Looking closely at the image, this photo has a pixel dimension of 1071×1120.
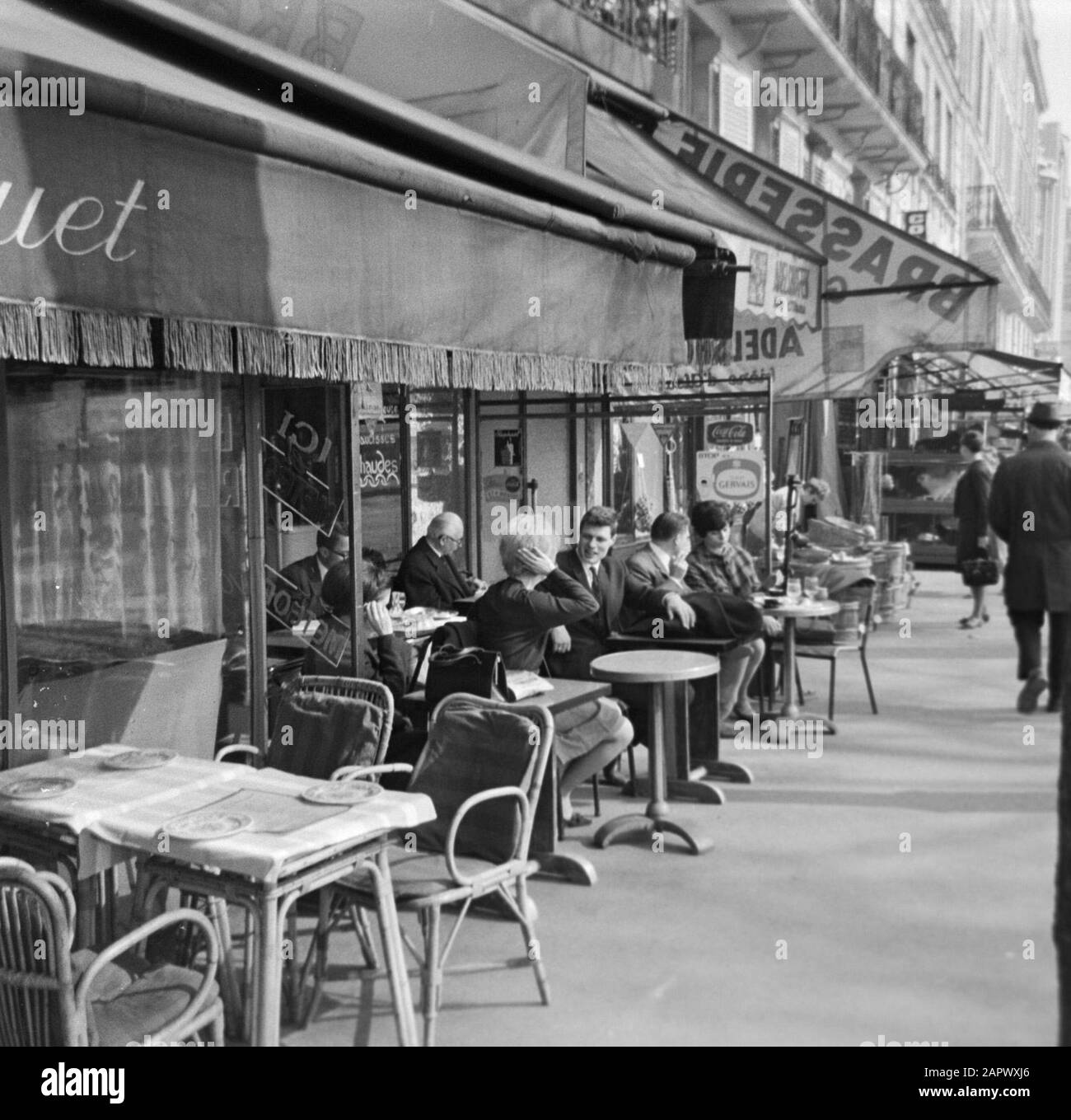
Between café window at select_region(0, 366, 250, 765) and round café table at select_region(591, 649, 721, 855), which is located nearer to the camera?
café window at select_region(0, 366, 250, 765)

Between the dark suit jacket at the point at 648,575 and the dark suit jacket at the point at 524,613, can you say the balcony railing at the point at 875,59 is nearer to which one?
the dark suit jacket at the point at 648,575

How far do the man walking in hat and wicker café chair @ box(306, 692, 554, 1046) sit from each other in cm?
478

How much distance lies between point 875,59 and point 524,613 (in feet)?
55.1

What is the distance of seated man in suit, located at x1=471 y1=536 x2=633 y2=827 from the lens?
20.3ft

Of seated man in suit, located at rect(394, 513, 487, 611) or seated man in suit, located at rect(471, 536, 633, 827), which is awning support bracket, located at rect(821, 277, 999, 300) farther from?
seated man in suit, located at rect(471, 536, 633, 827)

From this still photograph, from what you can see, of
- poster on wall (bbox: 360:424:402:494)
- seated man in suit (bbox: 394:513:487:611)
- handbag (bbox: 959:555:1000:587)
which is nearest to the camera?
seated man in suit (bbox: 394:513:487:611)

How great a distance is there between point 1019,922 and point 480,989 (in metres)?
2.27

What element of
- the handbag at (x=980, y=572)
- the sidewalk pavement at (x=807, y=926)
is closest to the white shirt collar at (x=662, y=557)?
the sidewalk pavement at (x=807, y=926)

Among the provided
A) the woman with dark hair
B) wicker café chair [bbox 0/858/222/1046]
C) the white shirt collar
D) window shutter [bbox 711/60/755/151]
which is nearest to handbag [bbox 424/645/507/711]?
wicker café chair [bbox 0/858/222/1046]

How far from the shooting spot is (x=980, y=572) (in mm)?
13164

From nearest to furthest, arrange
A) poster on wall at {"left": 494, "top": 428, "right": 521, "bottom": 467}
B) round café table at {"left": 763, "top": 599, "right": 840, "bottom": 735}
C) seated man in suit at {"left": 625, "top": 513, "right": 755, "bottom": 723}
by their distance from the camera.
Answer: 1. seated man in suit at {"left": 625, "top": 513, "right": 755, "bottom": 723}
2. round café table at {"left": 763, "top": 599, "right": 840, "bottom": 735}
3. poster on wall at {"left": 494, "top": 428, "right": 521, "bottom": 467}

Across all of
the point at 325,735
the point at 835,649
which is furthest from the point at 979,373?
the point at 325,735

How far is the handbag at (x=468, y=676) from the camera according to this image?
18.5 feet

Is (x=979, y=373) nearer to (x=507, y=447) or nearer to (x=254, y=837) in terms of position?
(x=507, y=447)
